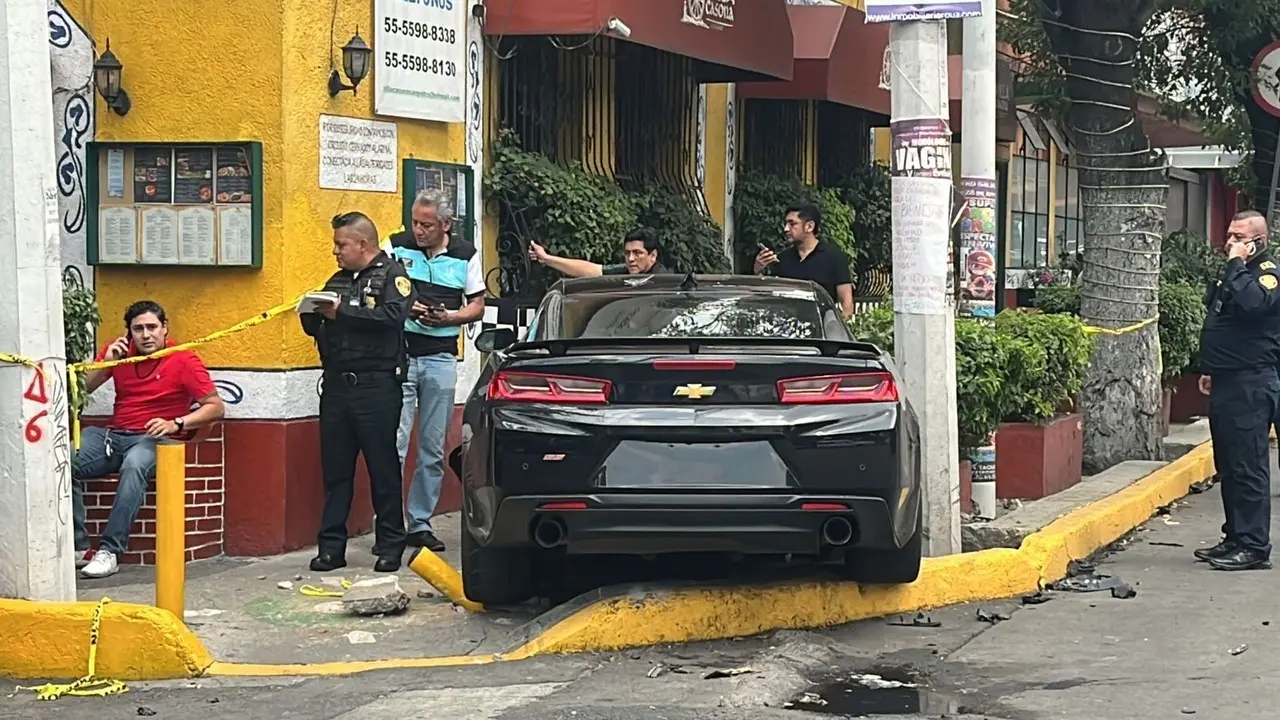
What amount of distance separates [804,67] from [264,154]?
6.74m

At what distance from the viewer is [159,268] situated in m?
9.46

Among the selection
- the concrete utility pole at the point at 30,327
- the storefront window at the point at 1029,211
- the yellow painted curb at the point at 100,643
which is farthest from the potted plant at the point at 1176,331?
the concrete utility pole at the point at 30,327

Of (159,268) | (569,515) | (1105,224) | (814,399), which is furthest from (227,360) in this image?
(1105,224)

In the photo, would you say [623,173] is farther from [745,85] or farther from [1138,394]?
[1138,394]

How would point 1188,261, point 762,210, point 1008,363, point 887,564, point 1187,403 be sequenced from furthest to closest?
1. point 1188,261
2. point 1187,403
3. point 762,210
4. point 1008,363
5. point 887,564

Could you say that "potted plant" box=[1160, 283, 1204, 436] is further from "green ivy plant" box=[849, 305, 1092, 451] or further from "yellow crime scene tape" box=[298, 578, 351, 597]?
"yellow crime scene tape" box=[298, 578, 351, 597]

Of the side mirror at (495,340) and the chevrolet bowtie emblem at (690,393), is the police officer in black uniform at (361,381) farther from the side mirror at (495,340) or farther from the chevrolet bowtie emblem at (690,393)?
the chevrolet bowtie emblem at (690,393)

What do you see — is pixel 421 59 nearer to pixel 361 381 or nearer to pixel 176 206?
pixel 176 206

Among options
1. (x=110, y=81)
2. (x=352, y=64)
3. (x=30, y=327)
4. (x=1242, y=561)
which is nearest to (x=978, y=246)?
(x=1242, y=561)

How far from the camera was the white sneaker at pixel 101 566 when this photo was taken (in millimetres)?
8609

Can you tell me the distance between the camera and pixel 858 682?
6.77m

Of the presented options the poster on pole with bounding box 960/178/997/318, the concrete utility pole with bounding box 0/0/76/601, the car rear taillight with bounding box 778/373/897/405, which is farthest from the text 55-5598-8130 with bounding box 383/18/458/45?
the car rear taillight with bounding box 778/373/897/405

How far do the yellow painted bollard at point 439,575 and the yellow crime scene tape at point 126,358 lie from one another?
4.41 feet

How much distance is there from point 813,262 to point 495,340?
11.1ft
